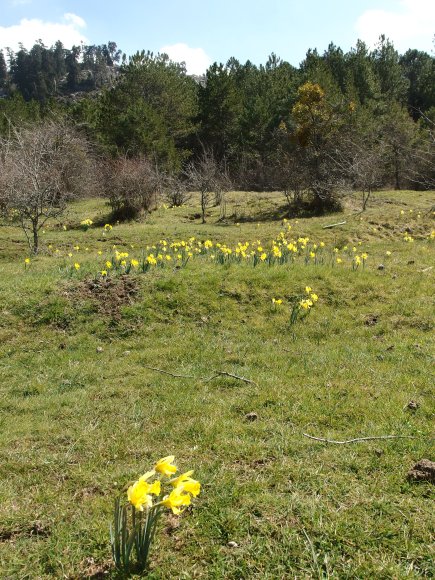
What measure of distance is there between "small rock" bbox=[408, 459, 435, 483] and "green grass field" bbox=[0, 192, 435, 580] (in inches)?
3.8

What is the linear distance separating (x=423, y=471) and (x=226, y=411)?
1.91m

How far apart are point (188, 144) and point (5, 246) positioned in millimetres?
30432

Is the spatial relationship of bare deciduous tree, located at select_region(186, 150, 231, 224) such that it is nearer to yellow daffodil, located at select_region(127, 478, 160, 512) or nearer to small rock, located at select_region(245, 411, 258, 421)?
small rock, located at select_region(245, 411, 258, 421)

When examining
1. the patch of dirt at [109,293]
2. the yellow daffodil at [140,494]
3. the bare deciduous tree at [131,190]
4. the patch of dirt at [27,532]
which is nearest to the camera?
the yellow daffodil at [140,494]

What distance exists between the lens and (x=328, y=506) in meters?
3.03

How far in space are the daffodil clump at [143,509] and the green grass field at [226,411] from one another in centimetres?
18

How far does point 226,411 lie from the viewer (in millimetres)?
4559

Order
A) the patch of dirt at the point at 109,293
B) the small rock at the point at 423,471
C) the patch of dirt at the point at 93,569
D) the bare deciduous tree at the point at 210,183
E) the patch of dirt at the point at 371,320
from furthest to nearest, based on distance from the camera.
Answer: the bare deciduous tree at the point at 210,183 → the patch of dirt at the point at 109,293 → the patch of dirt at the point at 371,320 → the small rock at the point at 423,471 → the patch of dirt at the point at 93,569

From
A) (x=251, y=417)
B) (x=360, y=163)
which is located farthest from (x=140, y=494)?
(x=360, y=163)

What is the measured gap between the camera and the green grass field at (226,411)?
275cm

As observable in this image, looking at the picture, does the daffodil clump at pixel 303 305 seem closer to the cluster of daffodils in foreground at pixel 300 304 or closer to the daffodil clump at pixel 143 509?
the cluster of daffodils in foreground at pixel 300 304

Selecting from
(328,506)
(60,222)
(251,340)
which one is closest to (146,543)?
(328,506)

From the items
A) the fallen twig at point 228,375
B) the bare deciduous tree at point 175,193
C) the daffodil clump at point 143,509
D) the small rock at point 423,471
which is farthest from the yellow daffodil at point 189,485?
the bare deciduous tree at point 175,193

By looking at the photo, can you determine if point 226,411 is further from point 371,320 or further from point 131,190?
point 131,190
